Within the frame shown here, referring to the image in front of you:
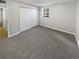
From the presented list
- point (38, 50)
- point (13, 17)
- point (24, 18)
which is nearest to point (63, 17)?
point (24, 18)

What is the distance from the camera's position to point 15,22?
18.2ft

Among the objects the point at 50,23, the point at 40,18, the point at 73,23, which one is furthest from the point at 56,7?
the point at 40,18

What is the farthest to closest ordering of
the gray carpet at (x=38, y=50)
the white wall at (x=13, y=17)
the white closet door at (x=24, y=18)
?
the white closet door at (x=24, y=18) < the white wall at (x=13, y=17) < the gray carpet at (x=38, y=50)

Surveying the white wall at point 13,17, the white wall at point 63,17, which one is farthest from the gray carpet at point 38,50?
the white wall at point 63,17

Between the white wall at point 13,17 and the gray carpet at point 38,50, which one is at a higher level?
the white wall at point 13,17

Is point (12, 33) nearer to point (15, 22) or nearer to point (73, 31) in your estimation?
point (15, 22)

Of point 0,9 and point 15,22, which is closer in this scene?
point 15,22

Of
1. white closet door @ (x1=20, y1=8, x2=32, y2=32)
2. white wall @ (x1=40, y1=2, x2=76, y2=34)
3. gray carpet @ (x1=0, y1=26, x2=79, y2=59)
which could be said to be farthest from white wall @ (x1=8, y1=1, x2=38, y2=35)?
white wall @ (x1=40, y1=2, x2=76, y2=34)

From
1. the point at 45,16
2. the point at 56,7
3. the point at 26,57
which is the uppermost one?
the point at 56,7

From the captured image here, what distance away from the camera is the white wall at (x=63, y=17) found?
19.2 feet

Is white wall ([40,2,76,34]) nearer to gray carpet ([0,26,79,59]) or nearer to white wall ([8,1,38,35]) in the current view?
gray carpet ([0,26,79,59])

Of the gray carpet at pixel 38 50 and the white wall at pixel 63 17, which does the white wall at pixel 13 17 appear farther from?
the white wall at pixel 63 17

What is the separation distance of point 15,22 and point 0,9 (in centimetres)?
255

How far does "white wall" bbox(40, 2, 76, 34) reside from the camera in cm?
584
